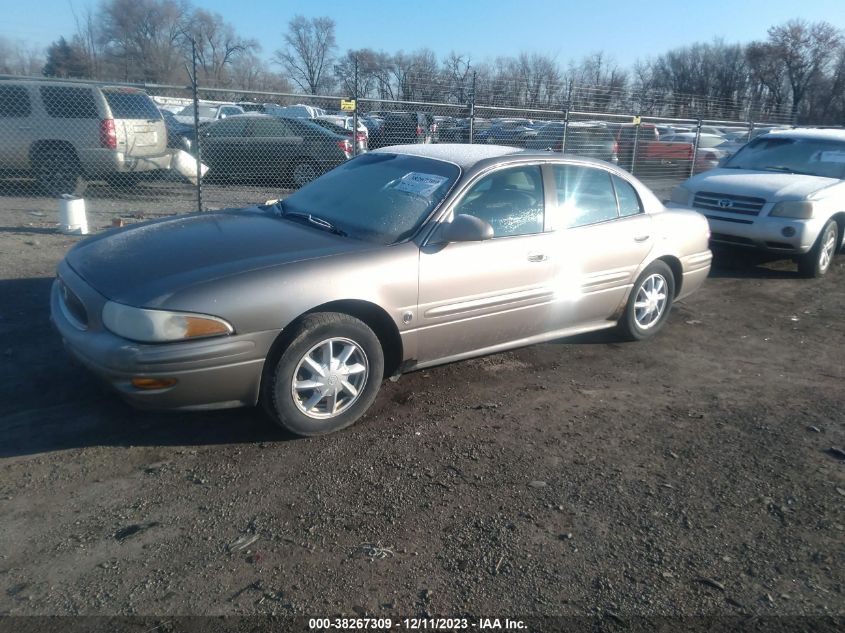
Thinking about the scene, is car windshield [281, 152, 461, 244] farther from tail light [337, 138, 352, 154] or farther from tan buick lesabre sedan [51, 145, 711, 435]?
tail light [337, 138, 352, 154]

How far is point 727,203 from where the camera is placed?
8.62 metres

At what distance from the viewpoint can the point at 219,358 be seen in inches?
138

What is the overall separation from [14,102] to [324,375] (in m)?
9.63

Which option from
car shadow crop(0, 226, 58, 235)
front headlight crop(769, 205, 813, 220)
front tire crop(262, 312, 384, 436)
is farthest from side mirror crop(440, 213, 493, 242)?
car shadow crop(0, 226, 58, 235)

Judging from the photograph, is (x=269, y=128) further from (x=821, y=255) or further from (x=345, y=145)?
(x=821, y=255)

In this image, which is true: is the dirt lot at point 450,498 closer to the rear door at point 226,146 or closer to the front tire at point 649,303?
the front tire at point 649,303

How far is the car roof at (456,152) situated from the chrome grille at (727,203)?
4.53m

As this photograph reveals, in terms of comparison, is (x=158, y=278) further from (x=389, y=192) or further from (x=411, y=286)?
(x=389, y=192)

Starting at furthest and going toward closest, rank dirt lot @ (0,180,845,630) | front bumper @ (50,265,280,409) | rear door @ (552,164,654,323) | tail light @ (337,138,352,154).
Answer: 1. tail light @ (337,138,352,154)
2. rear door @ (552,164,654,323)
3. front bumper @ (50,265,280,409)
4. dirt lot @ (0,180,845,630)

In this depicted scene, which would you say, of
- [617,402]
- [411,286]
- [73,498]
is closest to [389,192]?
[411,286]

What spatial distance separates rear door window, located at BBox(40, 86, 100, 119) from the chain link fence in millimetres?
16

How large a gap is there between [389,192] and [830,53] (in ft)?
199

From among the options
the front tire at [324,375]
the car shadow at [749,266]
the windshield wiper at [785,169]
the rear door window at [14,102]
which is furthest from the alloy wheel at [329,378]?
the rear door window at [14,102]

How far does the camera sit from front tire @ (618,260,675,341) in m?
5.69
